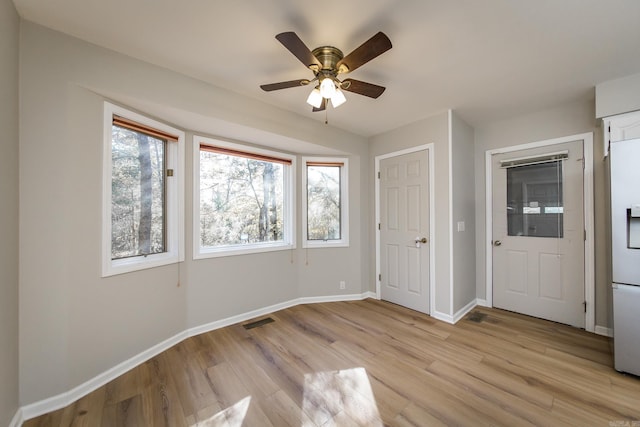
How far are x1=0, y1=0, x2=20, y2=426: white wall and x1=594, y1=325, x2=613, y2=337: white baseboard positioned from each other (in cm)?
475

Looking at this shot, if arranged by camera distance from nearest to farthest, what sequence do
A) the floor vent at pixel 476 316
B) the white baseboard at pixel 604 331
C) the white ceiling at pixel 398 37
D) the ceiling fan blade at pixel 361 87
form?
1. the white ceiling at pixel 398 37
2. the ceiling fan blade at pixel 361 87
3. the white baseboard at pixel 604 331
4. the floor vent at pixel 476 316

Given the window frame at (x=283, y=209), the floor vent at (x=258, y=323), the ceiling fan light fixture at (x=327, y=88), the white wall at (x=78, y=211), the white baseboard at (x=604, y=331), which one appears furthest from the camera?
the floor vent at (x=258, y=323)

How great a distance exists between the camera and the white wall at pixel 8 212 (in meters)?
1.31

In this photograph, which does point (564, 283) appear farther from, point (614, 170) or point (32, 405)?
point (32, 405)

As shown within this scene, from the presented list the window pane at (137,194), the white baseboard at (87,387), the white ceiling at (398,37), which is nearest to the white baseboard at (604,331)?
the white ceiling at (398,37)

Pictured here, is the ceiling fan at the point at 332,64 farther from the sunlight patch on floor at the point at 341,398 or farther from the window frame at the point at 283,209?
the sunlight patch on floor at the point at 341,398

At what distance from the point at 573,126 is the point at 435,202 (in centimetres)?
162

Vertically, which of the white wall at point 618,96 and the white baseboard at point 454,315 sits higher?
the white wall at point 618,96

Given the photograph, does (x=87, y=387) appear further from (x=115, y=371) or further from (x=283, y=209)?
(x=283, y=209)

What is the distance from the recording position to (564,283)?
2.74m

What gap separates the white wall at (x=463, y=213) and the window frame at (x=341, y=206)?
4.63 feet

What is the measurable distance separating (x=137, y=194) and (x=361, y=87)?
2116 mm

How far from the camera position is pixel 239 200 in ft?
9.96

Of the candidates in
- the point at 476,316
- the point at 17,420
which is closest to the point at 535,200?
the point at 476,316
